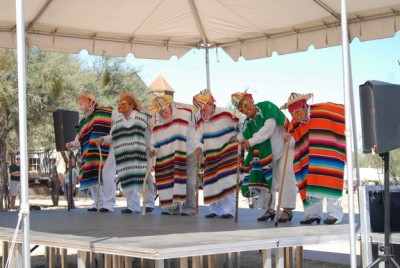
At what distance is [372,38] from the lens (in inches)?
332

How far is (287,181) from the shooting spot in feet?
23.8

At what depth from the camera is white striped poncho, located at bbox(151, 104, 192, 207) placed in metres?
8.48

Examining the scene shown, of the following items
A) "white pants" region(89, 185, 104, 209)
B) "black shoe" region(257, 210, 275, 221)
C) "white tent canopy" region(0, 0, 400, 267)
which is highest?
"white tent canopy" region(0, 0, 400, 267)

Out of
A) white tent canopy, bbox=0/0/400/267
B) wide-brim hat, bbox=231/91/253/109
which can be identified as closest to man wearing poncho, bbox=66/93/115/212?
white tent canopy, bbox=0/0/400/267

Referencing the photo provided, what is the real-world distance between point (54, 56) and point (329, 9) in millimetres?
17912

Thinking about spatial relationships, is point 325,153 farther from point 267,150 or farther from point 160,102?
point 160,102

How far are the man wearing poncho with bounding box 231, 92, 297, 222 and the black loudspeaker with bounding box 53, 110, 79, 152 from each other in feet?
10.4

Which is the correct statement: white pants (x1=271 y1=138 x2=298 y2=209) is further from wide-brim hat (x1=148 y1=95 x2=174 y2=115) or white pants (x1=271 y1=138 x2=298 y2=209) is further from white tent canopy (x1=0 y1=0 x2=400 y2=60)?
white tent canopy (x1=0 y1=0 x2=400 y2=60)

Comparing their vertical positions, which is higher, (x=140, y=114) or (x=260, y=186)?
(x=140, y=114)

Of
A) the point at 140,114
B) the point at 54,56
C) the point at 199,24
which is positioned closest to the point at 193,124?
the point at 140,114

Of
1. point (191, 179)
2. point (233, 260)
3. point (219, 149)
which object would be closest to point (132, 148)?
point (191, 179)

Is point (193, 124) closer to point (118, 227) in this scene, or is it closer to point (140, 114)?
point (140, 114)

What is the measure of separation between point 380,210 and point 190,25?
208 inches

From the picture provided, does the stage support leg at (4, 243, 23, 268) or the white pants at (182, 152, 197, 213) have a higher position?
the white pants at (182, 152, 197, 213)
